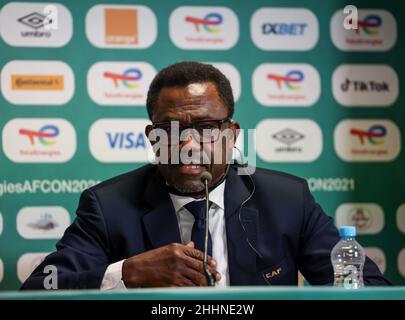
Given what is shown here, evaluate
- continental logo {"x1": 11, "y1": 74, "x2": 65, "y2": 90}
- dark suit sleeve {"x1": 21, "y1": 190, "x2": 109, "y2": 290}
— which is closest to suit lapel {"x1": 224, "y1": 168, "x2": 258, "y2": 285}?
dark suit sleeve {"x1": 21, "y1": 190, "x2": 109, "y2": 290}

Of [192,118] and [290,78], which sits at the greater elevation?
[290,78]

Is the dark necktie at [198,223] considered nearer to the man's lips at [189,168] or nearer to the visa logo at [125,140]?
the man's lips at [189,168]

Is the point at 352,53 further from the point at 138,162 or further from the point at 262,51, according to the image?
the point at 138,162

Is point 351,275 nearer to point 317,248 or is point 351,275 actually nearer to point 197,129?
point 317,248

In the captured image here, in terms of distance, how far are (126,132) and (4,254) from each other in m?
0.72

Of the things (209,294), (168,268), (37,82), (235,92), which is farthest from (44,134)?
(209,294)

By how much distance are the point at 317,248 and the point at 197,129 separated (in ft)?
1.65

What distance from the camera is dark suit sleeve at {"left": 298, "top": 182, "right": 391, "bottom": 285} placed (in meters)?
1.78

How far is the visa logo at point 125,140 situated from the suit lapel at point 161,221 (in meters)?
0.82

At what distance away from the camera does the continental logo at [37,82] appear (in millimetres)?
2572

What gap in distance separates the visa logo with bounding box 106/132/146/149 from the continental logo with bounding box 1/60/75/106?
0.25 m

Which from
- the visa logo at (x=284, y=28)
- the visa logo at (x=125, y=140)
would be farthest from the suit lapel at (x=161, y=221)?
the visa logo at (x=284, y=28)

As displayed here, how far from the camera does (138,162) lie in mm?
2645

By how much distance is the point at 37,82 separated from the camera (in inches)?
102
